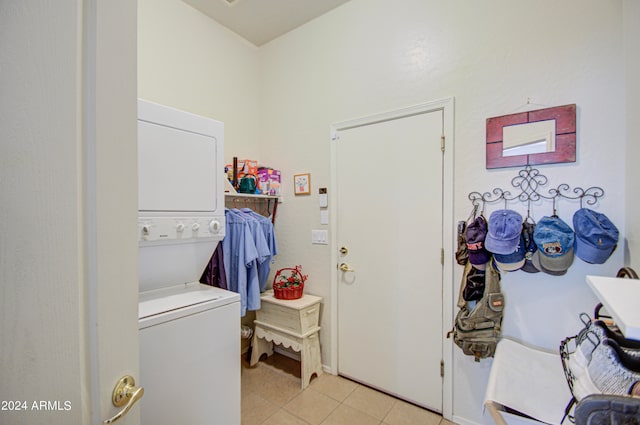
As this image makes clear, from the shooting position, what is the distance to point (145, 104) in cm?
140

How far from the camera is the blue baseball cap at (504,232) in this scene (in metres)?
1.55

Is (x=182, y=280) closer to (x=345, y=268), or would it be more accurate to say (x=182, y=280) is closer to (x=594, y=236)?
(x=345, y=268)

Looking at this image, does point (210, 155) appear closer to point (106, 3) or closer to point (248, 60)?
point (106, 3)

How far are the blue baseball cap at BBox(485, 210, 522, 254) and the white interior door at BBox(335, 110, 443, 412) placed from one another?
0.37 m

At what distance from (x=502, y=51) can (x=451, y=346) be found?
2.01m

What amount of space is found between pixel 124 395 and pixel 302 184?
2.20 metres

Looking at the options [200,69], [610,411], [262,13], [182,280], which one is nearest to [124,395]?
[610,411]

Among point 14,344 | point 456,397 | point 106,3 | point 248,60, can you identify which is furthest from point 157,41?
point 456,397

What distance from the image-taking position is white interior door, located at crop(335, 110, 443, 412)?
1.99m

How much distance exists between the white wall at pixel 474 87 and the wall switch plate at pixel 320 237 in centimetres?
8

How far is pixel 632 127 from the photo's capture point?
4.46ft

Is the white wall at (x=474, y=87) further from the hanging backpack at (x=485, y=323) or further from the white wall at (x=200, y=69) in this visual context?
the white wall at (x=200, y=69)

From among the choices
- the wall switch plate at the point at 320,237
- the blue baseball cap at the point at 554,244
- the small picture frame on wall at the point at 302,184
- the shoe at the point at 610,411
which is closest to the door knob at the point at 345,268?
the wall switch plate at the point at 320,237

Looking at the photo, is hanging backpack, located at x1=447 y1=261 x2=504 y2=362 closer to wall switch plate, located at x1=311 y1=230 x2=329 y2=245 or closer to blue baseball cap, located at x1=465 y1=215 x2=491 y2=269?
blue baseball cap, located at x1=465 y1=215 x2=491 y2=269
